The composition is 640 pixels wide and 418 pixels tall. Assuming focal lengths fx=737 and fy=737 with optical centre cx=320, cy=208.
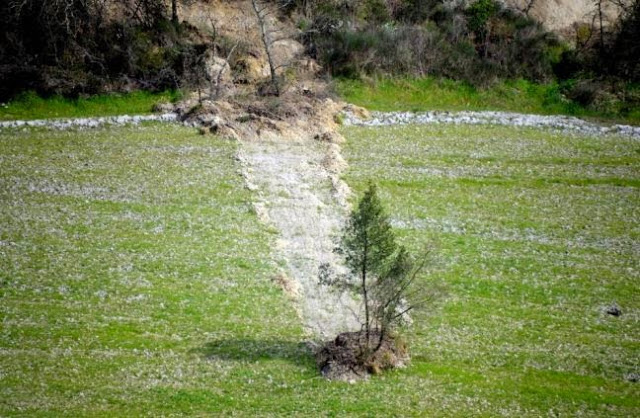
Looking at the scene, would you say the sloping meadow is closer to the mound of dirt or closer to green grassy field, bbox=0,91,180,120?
the mound of dirt

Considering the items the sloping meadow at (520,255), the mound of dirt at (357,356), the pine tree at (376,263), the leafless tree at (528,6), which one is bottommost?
the mound of dirt at (357,356)

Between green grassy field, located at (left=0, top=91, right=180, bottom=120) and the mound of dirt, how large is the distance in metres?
38.6

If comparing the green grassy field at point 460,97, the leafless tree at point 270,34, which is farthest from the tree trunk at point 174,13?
the green grassy field at point 460,97

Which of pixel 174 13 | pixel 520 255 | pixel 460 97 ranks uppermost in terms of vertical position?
pixel 174 13

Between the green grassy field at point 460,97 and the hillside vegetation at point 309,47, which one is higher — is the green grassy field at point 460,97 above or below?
below

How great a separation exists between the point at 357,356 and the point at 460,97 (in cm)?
4512

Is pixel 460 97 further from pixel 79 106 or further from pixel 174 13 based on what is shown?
pixel 79 106

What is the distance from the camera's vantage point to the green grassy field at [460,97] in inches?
2689

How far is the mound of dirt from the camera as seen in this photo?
97.8 ft

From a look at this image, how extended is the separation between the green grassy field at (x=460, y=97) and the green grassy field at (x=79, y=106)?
1797 cm

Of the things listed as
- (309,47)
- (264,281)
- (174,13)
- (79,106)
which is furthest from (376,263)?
(174,13)

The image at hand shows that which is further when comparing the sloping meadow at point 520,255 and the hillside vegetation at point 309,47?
the hillside vegetation at point 309,47

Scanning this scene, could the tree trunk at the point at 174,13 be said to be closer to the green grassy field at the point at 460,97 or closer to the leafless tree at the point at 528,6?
the green grassy field at the point at 460,97

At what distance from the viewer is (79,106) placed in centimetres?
6338
